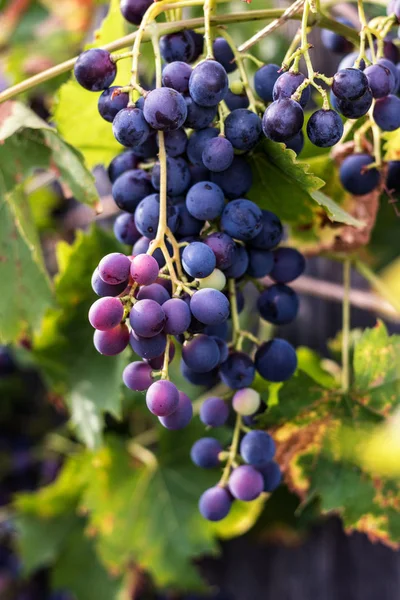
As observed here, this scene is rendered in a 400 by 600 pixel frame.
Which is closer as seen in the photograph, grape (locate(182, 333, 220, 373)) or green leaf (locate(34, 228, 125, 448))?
grape (locate(182, 333, 220, 373))

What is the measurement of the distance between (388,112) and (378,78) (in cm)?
5

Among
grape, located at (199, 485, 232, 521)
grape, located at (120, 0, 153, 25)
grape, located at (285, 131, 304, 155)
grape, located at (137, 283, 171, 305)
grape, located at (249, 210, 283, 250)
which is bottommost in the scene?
grape, located at (199, 485, 232, 521)

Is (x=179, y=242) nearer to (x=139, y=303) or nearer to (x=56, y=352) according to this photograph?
(x=139, y=303)

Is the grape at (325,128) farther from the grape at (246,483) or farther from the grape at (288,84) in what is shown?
the grape at (246,483)

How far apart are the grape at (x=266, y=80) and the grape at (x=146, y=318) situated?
0.34 metres

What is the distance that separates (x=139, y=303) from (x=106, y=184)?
1.15 meters

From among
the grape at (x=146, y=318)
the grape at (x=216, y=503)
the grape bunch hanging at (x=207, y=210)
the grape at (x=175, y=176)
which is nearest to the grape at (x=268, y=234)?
the grape bunch hanging at (x=207, y=210)

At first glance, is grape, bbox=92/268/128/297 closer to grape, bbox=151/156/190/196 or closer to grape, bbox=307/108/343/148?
grape, bbox=151/156/190/196

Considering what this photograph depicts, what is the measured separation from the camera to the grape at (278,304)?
79cm

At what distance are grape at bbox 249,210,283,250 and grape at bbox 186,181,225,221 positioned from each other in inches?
2.6

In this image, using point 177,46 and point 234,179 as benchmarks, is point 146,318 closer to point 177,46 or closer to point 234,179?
point 234,179

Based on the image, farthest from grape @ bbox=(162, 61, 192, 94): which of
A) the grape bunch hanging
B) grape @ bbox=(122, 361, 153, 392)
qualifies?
grape @ bbox=(122, 361, 153, 392)

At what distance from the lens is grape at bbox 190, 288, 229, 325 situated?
624mm

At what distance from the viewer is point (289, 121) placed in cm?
63
